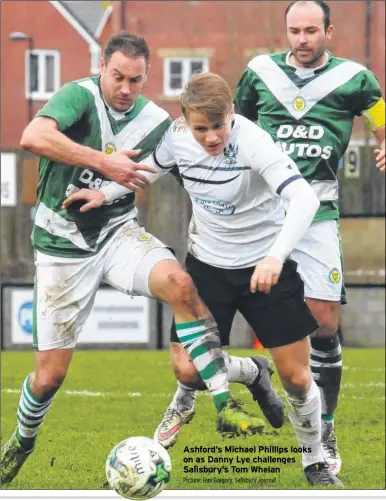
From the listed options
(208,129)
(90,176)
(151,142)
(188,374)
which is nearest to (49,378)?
(188,374)

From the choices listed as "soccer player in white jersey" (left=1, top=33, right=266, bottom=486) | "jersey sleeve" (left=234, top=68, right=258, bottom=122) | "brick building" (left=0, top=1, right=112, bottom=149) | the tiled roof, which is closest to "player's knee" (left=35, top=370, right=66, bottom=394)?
"soccer player in white jersey" (left=1, top=33, right=266, bottom=486)

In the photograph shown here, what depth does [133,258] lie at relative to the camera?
6.71 meters

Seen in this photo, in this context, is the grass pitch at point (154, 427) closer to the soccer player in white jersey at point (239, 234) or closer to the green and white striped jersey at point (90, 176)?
the soccer player in white jersey at point (239, 234)

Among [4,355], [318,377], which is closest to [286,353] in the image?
[318,377]

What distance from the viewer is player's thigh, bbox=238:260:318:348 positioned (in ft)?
21.5

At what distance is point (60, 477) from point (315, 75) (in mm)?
2776

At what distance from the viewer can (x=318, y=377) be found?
25.5ft

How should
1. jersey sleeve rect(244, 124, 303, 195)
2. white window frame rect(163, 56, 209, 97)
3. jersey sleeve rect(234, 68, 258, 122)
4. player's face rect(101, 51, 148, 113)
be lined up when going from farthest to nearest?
white window frame rect(163, 56, 209, 97) < jersey sleeve rect(234, 68, 258, 122) < player's face rect(101, 51, 148, 113) < jersey sleeve rect(244, 124, 303, 195)

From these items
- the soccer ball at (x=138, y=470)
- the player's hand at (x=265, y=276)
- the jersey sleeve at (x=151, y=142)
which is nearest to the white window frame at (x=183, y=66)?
the jersey sleeve at (x=151, y=142)

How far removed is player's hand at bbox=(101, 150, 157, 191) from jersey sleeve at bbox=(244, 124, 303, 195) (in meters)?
0.54

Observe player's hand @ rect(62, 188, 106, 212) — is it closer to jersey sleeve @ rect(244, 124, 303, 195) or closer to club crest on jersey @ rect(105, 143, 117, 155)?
club crest on jersey @ rect(105, 143, 117, 155)

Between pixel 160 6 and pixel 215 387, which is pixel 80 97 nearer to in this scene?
pixel 215 387

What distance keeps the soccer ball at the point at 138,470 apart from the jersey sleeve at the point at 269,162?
151 cm

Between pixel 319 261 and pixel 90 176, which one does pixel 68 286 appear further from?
pixel 319 261
